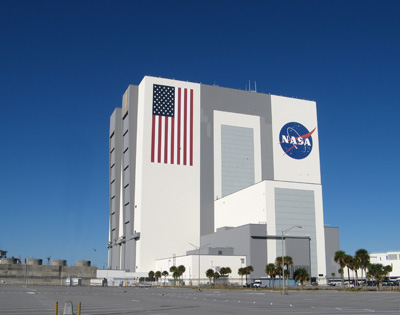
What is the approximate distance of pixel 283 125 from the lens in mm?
133500

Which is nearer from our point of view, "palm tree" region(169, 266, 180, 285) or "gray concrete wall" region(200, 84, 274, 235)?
"palm tree" region(169, 266, 180, 285)

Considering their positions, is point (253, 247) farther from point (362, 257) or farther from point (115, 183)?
point (115, 183)

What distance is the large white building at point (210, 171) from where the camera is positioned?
4336 inches

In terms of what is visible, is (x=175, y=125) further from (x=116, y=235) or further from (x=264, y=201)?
(x=116, y=235)

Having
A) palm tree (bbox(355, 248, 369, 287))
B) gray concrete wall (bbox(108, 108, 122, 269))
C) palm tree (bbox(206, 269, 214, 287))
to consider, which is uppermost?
gray concrete wall (bbox(108, 108, 122, 269))

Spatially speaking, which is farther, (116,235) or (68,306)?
(116,235)

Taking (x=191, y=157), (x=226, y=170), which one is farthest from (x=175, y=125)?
(x=226, y=170)

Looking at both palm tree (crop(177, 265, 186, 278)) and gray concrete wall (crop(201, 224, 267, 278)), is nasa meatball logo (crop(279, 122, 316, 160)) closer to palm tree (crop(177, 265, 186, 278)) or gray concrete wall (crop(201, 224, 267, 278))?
gray concrete wall (crop(201, 224, 267, 278))

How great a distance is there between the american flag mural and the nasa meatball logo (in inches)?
1083

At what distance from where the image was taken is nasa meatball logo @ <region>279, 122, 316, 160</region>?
5177 inches

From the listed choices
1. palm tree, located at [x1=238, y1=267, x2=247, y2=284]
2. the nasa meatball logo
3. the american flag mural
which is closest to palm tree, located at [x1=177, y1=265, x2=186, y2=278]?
palm tree, located at [x1=238, y1=267, x2=247, y2=284]

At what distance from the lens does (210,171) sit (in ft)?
410

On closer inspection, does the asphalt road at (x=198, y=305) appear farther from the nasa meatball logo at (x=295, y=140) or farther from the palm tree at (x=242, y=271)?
the nasa meatball logo at (x=295, y=140)

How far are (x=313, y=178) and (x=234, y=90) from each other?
108ft
